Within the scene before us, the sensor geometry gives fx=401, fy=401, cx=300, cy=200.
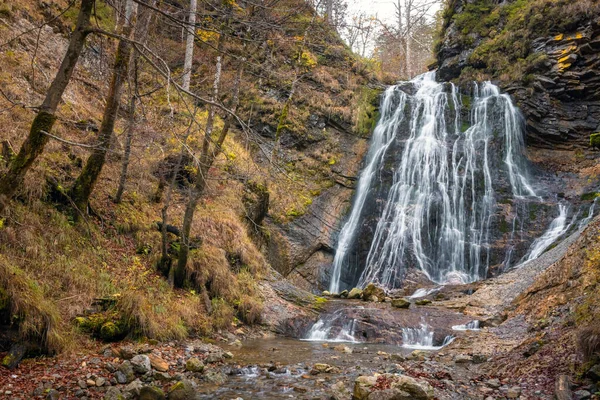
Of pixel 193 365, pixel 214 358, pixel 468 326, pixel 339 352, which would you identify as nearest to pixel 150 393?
pixel 193 365

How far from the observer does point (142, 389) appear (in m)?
4.79

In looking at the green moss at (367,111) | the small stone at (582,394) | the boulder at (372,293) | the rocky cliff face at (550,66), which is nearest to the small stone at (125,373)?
the small stone at (582,394)

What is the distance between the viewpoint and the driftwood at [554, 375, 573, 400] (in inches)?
165

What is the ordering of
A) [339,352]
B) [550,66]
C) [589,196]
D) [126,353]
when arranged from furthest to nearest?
[550,66]
[589,196]
[339,352]
[126,353]

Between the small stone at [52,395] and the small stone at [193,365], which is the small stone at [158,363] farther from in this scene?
the small stone at [52,395]

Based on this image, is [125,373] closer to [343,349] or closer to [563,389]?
[343,349]

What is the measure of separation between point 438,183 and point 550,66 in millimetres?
8092

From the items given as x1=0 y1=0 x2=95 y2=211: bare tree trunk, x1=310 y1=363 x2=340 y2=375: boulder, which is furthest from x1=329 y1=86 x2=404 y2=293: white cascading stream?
x1=0 y1=0 x2=95 y2=211: bare tree trunk

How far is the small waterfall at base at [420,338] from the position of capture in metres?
9.28

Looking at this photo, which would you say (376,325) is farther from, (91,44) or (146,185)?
(91,44)

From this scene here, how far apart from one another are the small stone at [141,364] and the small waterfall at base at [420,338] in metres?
6.08

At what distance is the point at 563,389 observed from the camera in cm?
430

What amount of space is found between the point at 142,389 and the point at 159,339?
202 cm

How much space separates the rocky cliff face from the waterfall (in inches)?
38.9
